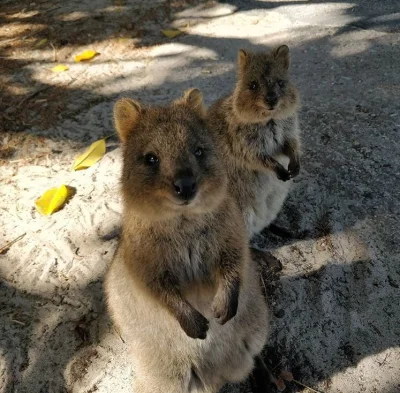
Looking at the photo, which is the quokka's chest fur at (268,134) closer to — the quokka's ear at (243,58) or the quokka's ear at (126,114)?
the quokka's ear at (243,58)

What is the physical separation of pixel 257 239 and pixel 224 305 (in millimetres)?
1632

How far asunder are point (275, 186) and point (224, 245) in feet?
4.37

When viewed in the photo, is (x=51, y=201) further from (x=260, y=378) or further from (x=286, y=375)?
(x=286, y=375)

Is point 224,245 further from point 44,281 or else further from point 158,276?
point 44,281

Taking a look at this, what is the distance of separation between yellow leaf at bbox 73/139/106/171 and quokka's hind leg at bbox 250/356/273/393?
98.5 inches

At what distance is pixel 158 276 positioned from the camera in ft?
6.97

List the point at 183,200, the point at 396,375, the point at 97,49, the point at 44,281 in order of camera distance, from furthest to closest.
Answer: the point at 97,49, the point at 44,281, the point at 396,375, the point at 183,200

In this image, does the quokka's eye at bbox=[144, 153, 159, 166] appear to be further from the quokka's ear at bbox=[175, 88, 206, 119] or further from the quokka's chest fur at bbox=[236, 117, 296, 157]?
the quokka's chest fur at bbox=[236, 117, 296, 157]

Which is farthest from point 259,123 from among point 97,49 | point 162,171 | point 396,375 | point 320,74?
point 97,49

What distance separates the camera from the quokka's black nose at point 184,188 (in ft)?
6.08

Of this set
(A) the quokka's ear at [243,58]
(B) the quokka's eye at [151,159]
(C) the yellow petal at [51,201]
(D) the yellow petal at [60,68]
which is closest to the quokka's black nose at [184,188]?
(B) the quokka's eye at [151,159]

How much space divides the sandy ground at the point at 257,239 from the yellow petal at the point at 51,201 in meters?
0.10

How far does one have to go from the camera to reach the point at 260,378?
2.74 m

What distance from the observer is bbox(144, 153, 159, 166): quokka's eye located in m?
2.02
